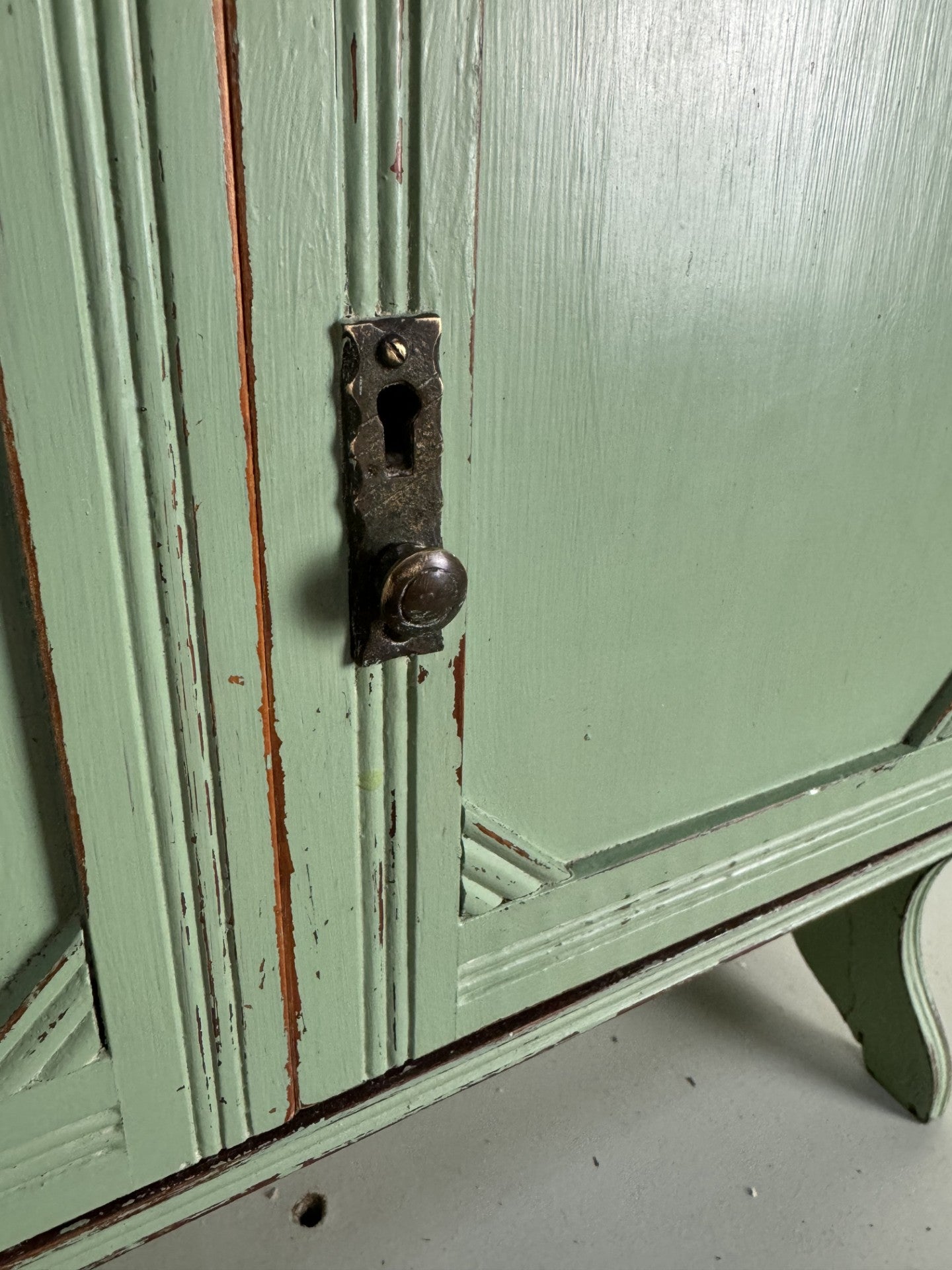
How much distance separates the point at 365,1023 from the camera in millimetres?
651

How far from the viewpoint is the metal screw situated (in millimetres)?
463

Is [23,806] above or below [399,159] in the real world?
below

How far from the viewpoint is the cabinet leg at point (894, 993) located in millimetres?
1292

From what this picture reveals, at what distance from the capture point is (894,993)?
1334 mm

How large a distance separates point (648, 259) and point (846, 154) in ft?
0.55

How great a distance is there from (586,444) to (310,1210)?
107cm

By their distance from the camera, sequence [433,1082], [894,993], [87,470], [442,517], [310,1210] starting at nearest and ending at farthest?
[87,470]
[442,517]
[433,1082]
[310,1210]
[894,993]

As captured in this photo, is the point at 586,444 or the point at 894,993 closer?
the point at 586,444

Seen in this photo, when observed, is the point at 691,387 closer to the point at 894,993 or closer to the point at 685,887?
the point at 685,887

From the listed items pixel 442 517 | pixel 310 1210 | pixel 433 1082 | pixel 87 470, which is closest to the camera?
pixel 87 470

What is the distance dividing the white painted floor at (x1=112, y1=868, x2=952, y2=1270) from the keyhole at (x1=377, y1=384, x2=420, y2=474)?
105 cm

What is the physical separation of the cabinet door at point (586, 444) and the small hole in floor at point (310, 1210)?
2.11ft

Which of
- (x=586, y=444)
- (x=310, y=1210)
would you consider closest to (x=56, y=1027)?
(x=586, y=444)

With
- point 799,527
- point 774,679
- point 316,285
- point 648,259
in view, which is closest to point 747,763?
point 774,679
